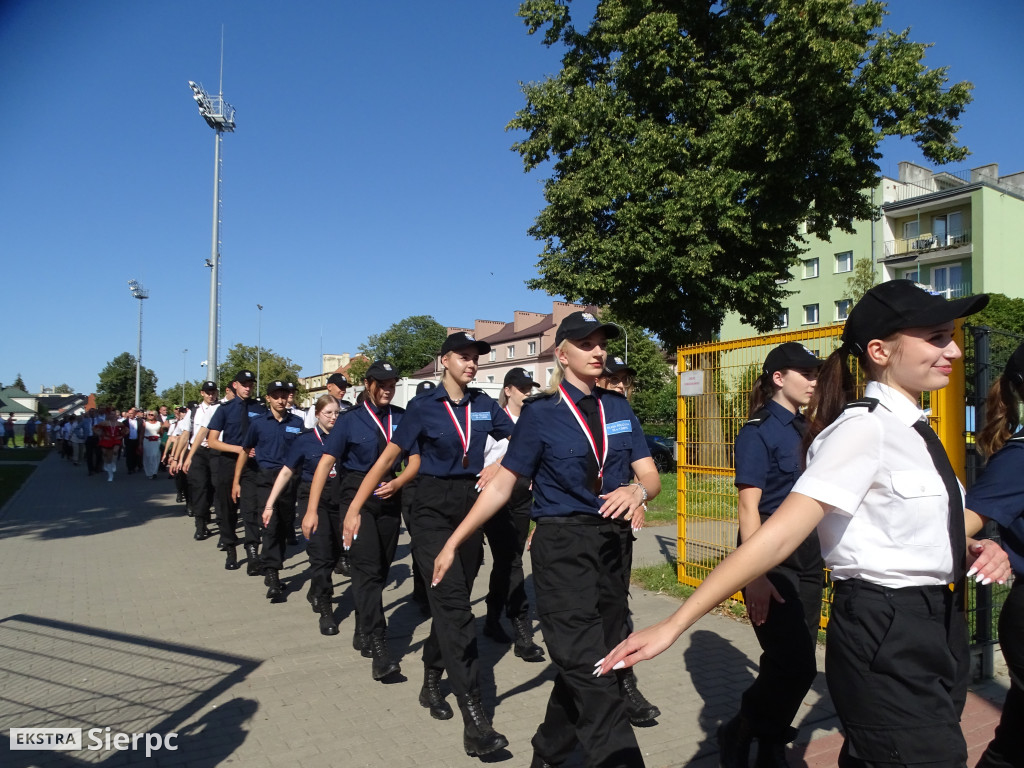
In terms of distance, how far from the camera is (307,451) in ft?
25.4

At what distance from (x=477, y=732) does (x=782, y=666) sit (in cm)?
165

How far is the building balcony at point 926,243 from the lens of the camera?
143 feet

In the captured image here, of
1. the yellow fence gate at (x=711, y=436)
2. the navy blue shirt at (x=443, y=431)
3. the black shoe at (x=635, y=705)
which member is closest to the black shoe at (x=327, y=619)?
the navy blue shirt at (x=443, y=431)

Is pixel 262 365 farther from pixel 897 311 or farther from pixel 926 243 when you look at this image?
pixel 897 311

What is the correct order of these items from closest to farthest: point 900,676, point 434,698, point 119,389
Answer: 1. point 900,676
2. point 434,698
3. point 119,389

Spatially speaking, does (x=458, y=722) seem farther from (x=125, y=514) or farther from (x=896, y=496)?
(x=125, y=514)

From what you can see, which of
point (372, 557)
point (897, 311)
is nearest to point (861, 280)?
point (372, 557)

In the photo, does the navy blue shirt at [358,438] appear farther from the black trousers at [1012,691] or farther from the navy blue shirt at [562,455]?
the black trousers at [1012,691]

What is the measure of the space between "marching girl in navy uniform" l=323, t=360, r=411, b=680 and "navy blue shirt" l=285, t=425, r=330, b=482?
136cm

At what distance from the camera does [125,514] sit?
549 inches

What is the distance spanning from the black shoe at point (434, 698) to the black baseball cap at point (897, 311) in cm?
339

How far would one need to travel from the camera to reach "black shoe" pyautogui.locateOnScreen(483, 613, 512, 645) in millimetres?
6047

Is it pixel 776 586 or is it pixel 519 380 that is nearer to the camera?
pixel 776 586

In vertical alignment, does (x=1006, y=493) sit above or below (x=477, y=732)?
above
